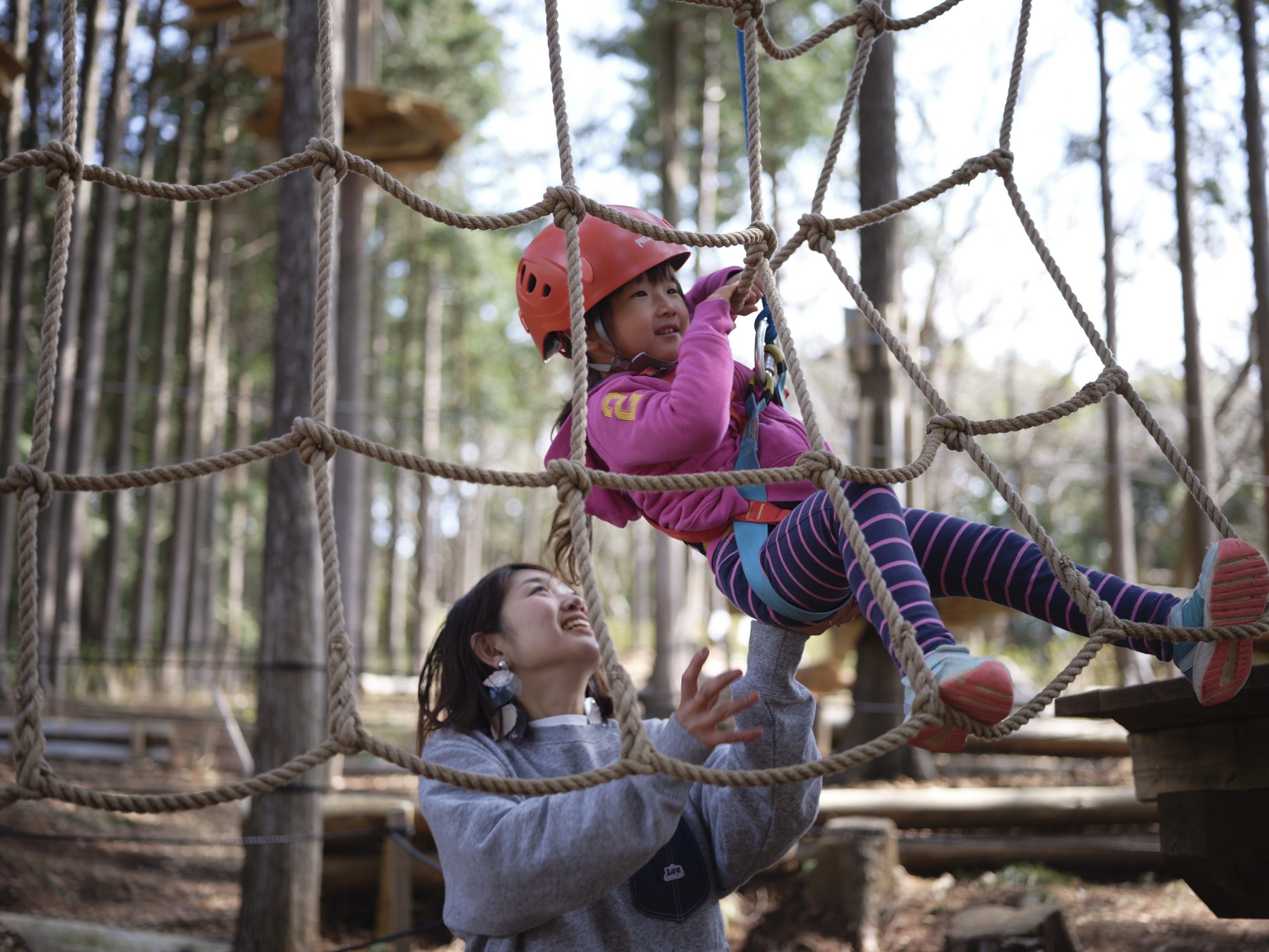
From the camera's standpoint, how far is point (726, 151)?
11094 millimetres

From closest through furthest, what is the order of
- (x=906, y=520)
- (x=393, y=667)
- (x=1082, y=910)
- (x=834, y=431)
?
(x=906, y=520)
(x=1082, y=910)
(x=393, y=667)
(x=834, y=431)

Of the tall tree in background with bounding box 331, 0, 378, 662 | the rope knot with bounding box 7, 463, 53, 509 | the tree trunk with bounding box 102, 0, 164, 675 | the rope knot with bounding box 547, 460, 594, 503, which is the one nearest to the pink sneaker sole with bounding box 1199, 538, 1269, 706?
the rope knot with bounding box 547, 460, 594, 503

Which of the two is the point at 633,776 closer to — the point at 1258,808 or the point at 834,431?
the point at 1258,808

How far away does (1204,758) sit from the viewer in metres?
1.56

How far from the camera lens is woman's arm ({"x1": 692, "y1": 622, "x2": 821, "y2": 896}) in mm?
1319

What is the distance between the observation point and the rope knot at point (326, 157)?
1464mm

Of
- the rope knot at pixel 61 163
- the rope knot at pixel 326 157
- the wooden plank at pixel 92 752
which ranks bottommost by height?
the wooden plank at pixel 92 752

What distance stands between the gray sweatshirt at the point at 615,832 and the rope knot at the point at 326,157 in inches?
29.9

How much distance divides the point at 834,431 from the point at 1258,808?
41.9 ft

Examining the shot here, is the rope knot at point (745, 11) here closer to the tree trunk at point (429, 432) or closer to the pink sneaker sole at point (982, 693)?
the pink sneaker sole at point (982, 693)

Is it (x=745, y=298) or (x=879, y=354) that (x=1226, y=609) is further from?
(x=879, y=354)

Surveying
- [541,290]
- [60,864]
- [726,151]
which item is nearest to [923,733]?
[541,290]

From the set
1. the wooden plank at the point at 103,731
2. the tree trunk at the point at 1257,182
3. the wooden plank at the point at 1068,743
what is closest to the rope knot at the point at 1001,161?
the wooden plank at the point at 1068,743

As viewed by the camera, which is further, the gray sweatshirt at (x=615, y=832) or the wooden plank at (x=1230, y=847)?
the wooden plank at (x=1230, y=847)
